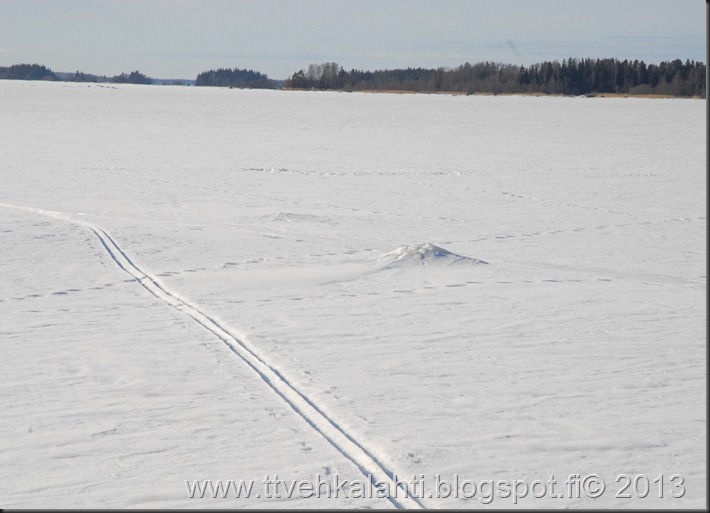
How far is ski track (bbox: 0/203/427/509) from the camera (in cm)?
423

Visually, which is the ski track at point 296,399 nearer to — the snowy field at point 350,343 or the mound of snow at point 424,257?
the snowy field at point 350,343

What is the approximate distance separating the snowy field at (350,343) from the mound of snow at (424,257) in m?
0.02

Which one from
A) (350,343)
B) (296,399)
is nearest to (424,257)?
(350,343)

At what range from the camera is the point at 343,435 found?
15.7 feet

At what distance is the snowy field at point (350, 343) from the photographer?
436cm

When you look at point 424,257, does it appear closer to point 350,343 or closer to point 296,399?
point 350,343

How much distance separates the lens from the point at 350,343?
21.9 ft

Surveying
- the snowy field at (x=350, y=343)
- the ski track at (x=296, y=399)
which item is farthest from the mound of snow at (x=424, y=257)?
the ski track at (x=296, y=399)

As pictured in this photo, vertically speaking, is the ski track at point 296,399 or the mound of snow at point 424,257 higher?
the mound of snow at point 424,257

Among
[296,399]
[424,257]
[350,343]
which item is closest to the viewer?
[296,399]

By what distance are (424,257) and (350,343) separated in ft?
10.1

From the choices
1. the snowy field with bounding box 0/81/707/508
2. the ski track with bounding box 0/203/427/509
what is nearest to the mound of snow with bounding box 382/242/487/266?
the snowy field with bounding box 0/81/707/508

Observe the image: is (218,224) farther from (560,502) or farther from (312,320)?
(560,502)

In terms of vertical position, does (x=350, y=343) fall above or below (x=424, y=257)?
below
